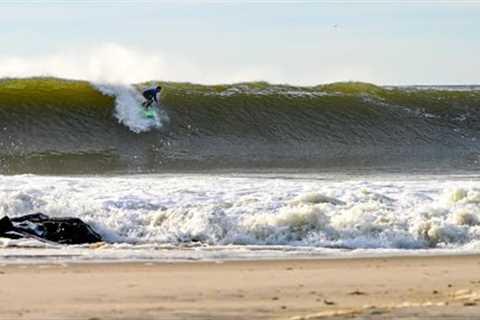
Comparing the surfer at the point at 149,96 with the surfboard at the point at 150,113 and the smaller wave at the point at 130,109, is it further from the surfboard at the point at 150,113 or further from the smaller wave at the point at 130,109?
the surfboard at the point at 150,113

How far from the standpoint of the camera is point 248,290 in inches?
341

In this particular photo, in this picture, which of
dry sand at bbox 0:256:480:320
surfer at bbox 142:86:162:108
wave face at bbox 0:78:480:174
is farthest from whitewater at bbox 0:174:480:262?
surfer at bbox 142:86:162:108

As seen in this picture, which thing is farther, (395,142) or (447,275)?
(395,142)

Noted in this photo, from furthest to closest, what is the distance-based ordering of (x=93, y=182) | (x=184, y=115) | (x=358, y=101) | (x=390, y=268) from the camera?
(x=358, y=101), (x=184, y=115), (x=93, y=182), (x=390, y=268)

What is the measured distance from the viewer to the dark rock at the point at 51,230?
39.5 ft

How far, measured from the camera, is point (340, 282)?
9172 mm

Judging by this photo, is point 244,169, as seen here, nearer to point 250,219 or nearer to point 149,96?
point 149,96

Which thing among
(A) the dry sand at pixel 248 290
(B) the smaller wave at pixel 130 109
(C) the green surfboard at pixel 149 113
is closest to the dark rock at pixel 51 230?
(A) the dry sand at pixel 248 290

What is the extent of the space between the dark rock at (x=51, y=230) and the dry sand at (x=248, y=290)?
1.91 meters

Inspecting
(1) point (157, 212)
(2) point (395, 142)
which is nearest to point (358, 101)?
(2) point (395, 142)

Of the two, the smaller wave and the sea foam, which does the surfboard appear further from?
the sea foam

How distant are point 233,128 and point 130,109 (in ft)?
8.65

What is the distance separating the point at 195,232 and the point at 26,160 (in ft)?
33.7

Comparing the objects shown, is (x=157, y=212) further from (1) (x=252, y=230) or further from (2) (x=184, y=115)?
(2) (x=184, y=115)
